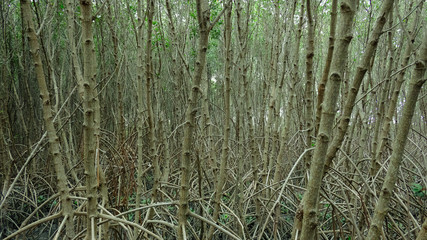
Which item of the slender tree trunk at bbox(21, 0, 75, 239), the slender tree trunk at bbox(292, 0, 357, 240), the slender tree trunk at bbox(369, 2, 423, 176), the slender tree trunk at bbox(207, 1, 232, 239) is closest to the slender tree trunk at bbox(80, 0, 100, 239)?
the slender tree trunk at bbox(21, 0, 75, 239)

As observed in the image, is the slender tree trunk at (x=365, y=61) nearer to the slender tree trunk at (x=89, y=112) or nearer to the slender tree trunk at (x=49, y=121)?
the slender tree trunk at (x=89, y=112)

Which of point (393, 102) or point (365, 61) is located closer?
point (365, 61)

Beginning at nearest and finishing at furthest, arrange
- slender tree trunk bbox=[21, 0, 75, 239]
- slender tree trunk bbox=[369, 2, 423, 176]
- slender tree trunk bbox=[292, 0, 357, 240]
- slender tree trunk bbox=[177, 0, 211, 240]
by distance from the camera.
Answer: slender tree trunk bbox=[292, 0, 357, 240], slender tree trunk bbox=[177, 0, 211, 240], slender tree trunk bbox=[21, 0, 75, 239], slender tree trunk bbox=[369, 2, 423, 176]

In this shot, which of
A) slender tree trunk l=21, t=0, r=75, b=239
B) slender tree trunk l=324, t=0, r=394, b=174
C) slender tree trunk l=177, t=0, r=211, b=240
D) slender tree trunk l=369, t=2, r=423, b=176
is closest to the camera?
slender tree trunk l=324, t=0, r=394, b=174

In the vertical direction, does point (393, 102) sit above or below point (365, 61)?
below

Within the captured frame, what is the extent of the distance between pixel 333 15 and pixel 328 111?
20.7 inches

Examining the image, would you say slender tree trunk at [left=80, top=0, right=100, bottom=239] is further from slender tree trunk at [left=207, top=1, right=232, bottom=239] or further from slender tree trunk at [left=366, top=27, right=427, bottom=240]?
slender tree trunk at [left=366, top=27, right=427, bottom=240]

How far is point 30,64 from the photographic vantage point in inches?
149

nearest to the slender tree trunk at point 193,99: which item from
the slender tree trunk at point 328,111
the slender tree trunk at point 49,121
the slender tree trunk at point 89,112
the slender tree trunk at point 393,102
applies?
the slender tree trunk at point 89,112

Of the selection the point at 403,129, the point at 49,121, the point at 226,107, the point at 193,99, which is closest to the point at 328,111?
the point at 403,129

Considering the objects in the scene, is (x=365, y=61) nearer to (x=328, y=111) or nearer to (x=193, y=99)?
(x=328, y=111)

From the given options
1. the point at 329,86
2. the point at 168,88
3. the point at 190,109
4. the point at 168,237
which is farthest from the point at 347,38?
the point at 168,88

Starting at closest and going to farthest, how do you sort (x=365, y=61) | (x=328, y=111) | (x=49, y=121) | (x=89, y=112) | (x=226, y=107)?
(x=328, y=111) → (x=365, y=61) → (x=89, y=112) → (x=49, y=121) → (x=226, y=107)

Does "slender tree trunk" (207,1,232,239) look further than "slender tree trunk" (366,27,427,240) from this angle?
Yes
